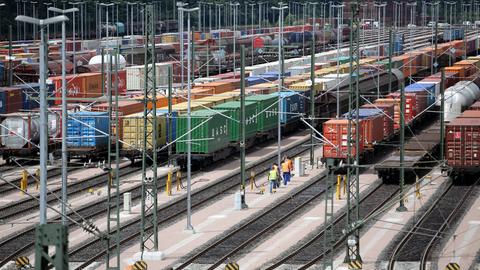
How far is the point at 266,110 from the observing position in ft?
247

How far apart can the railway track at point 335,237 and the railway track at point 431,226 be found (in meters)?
2.15

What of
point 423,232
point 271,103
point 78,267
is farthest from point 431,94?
point 78,267

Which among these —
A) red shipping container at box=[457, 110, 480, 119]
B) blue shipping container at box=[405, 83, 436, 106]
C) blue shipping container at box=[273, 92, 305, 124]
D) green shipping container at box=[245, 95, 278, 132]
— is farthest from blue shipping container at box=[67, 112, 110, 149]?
blue shipping container at box=[405, 83, 436, 106]

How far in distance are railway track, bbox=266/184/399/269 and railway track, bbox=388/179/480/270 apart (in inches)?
84.5

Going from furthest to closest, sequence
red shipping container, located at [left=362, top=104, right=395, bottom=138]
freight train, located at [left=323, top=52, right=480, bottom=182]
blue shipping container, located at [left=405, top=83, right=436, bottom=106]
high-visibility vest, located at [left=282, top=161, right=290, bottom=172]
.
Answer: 1. blue shipping container, located at [left=405, top=83, right=436, bottom=106]
2. red shipping container, located at [left=362, top=104, right=395, bottom=138]
3. high-visibility vest, located at [left=282, top=161, right=290, bottom=172]
4. freight train, located at [left=323, top=52, right=480, bottom=182]

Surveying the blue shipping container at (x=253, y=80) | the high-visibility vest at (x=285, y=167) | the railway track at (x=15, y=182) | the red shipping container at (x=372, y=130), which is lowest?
the railway track at (x=15, y=182)

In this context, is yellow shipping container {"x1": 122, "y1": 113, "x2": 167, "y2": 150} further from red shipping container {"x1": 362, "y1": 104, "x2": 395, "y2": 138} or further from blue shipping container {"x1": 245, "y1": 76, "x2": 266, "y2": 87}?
blue shipping container {"x1": 245, "y1": 76, "x2": 266, "y2": 87}

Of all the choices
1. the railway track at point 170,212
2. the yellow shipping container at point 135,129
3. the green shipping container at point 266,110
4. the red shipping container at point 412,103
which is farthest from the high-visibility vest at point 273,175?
the red shipping container at point 412,103

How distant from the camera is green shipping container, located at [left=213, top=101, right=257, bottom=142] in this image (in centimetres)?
6919

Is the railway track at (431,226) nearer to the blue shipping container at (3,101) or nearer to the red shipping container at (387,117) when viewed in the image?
the red shipping container at (387,117)

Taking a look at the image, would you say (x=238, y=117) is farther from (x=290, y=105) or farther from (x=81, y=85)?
(x=81, y=85)

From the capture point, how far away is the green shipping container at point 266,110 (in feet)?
244

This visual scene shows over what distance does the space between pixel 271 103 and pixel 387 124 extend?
8304 mm

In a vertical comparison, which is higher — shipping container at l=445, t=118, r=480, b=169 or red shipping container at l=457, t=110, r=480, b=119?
red shipping container at l=457, t=110, r=480, b=119
